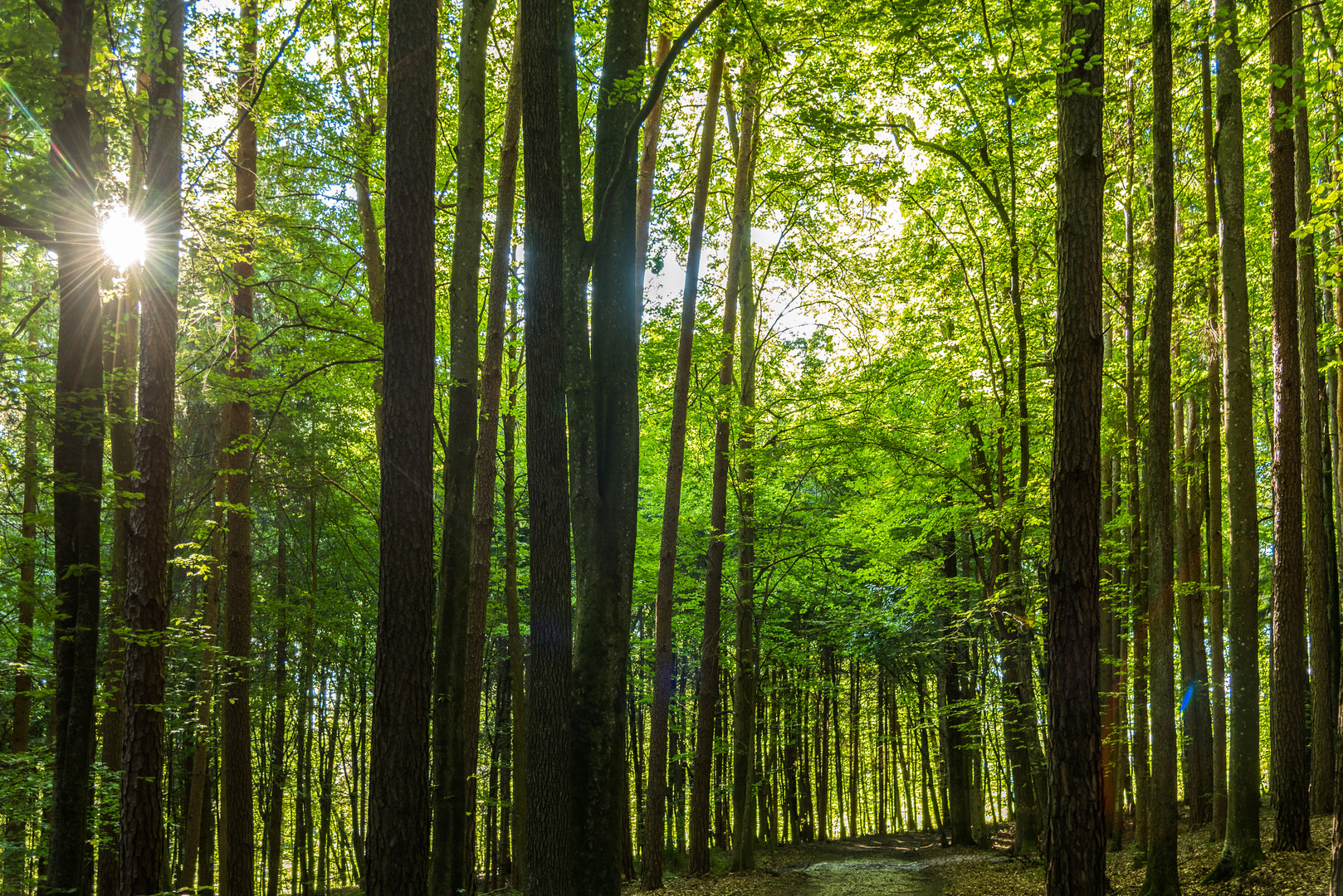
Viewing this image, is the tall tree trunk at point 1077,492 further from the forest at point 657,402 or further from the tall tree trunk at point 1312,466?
the tall tree trunk at point 1312,466

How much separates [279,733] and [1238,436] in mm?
23076

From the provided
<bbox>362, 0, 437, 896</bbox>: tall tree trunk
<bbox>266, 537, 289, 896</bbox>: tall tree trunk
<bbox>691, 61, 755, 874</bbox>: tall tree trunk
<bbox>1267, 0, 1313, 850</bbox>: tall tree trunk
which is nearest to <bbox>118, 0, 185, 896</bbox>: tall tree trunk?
<bbox>362, 0, 437, 896</bbox>: tall tree trunk

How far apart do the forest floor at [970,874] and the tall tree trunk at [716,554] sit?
987 mm

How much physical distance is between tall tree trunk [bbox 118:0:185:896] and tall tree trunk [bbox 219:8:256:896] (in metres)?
1.55

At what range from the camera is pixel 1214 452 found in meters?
13.6

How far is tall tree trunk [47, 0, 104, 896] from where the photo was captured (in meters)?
5.40

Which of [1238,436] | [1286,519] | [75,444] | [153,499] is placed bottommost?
[1286,519]

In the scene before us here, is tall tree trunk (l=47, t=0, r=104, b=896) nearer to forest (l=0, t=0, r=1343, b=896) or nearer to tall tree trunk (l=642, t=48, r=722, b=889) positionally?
forest (l=0, t=0, r=1343, b=896)

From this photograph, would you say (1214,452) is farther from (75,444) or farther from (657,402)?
(75,444)

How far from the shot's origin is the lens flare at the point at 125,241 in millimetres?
6711

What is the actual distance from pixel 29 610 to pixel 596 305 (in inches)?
522

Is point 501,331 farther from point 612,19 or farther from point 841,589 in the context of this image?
point 841,589

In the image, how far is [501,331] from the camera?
9391 millimetres

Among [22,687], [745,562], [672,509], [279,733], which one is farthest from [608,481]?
[279,733]
